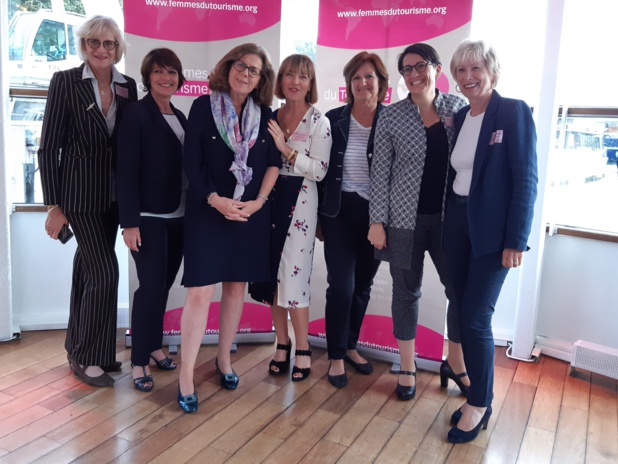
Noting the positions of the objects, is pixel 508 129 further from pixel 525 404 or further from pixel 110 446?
pixel 110 446

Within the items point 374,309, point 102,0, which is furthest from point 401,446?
point 102,0

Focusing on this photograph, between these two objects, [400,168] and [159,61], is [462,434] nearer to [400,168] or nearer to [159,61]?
[400,168]

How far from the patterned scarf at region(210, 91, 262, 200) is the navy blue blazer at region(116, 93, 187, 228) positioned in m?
0.28

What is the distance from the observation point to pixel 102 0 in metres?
3.47

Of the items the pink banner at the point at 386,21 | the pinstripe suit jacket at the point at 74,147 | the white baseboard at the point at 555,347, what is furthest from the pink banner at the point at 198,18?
the white baseboard at the point at 555,347

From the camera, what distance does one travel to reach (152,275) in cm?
260

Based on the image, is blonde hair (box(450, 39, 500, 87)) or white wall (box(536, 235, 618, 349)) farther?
white wall (box(536, 235, 618, 349))

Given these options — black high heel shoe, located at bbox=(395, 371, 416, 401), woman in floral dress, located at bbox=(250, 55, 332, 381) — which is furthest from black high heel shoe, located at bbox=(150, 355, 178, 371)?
black high heel shoe, located at bbox=(395, 371, 416, 401)

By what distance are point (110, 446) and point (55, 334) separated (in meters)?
1.51

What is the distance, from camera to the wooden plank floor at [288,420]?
221cm

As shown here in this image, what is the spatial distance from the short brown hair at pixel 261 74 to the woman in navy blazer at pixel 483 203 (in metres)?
0.85

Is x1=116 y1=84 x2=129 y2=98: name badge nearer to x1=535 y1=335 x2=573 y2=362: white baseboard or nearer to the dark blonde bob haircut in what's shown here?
the dark blonde bob haircut

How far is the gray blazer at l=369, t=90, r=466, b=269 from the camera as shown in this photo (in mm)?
2443

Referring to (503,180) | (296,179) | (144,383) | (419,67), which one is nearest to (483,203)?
(503,180)
